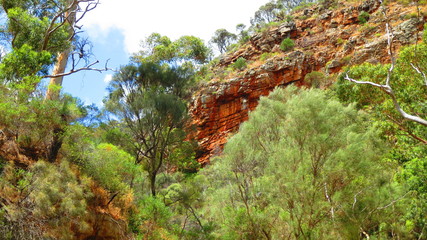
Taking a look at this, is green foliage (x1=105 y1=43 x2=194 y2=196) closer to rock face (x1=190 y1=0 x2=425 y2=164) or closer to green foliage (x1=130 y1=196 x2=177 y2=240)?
green foliage (x1=130 y1=196 x2=177 y2=240)

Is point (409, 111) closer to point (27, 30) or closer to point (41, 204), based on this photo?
point (41, 204)

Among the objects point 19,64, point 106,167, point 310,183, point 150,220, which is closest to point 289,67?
point 310,183

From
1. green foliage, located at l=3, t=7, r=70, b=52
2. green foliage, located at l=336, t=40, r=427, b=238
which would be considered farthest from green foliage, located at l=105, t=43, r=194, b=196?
green foliage, located at l=336, t=40, r=427, b=238

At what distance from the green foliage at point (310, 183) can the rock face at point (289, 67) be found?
13487 millimetres

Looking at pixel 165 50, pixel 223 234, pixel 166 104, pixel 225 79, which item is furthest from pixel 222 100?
pixel 223 234

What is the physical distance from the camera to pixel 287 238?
10.6m

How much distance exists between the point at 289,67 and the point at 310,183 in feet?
66.1

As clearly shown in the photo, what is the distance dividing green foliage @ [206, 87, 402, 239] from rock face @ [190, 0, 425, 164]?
531 inches

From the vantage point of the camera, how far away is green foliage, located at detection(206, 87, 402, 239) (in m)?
9.98

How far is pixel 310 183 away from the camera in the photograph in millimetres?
10180

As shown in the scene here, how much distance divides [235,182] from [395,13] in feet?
82.9

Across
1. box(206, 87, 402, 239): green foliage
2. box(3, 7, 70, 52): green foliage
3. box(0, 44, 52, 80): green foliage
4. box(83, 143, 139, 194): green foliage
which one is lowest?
box(206, 87, 402, 239): green foliage

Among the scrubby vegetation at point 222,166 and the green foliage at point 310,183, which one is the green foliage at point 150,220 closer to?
the scrubby vegetation at point 222,166

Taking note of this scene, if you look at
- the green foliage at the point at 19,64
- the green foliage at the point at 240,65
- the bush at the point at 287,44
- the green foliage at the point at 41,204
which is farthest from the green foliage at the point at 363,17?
the green foliage at the point at 41,204
